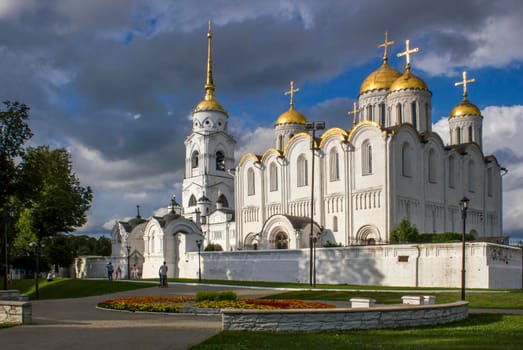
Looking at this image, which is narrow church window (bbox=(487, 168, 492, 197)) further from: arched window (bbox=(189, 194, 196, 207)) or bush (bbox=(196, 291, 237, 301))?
bush (bbox=(196, 291, 237, 301))

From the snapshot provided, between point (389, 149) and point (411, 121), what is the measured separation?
8.71 m

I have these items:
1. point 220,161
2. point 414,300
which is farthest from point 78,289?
point 220,161

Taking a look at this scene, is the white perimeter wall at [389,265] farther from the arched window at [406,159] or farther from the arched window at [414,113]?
the arched window at [414,113]

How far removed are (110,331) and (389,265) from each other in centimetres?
2700

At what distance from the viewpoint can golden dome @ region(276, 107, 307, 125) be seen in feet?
231

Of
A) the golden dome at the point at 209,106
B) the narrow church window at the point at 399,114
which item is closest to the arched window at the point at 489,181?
the narrow church window at the point at 399,114

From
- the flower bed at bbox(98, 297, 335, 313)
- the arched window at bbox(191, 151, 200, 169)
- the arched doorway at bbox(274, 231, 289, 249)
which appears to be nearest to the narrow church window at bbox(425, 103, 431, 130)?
the arched doorway at bbox(274, 231, 289, 249)

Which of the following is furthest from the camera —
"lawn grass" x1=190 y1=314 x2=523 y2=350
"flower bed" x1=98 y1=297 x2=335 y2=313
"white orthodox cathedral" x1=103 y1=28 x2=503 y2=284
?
"white orthodox cathedral" x1=103 y1=28 x2=503 y2=284

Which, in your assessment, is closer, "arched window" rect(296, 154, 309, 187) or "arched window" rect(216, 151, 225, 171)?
"arched window" rect(296, 154, 309, 187)

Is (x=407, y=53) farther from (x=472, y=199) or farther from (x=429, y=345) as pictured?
(x=429, y=345)

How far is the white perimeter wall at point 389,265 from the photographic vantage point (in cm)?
3422

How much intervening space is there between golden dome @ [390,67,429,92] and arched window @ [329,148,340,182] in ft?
30.1

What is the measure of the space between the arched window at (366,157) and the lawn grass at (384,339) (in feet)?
125

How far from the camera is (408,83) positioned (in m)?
58.5
